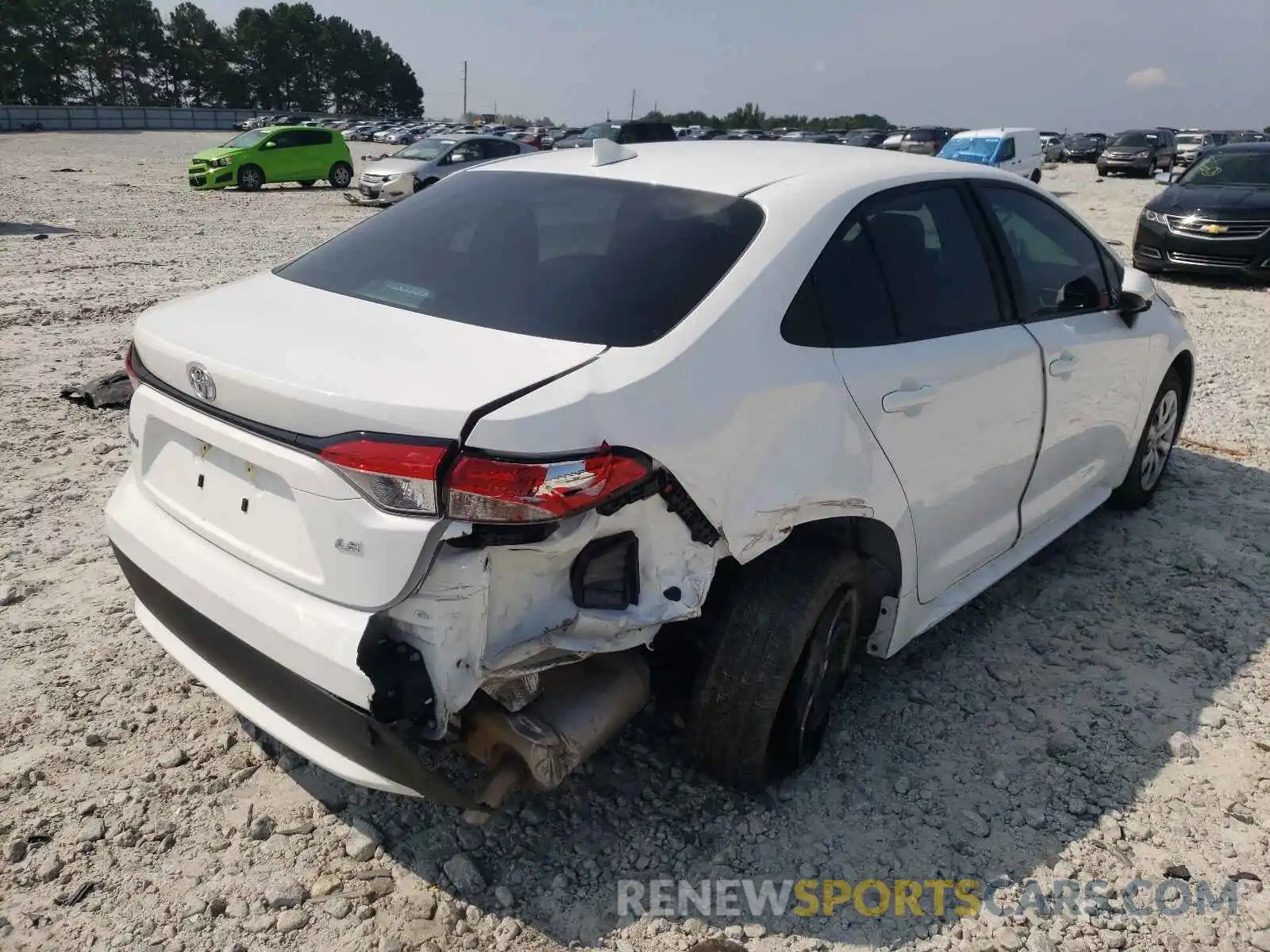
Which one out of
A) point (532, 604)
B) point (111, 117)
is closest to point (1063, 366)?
point (532, 604)

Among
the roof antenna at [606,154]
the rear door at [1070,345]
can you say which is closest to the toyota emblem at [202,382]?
the roof antenna at [606,154]

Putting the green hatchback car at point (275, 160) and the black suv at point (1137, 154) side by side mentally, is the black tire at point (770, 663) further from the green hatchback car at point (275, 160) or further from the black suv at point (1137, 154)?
the black suv at point (1137, 154)

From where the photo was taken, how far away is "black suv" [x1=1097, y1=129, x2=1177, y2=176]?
29.5 meters

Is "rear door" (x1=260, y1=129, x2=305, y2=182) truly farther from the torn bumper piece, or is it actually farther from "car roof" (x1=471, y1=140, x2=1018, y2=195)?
the torn bumper piece

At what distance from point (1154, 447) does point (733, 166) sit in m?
2.98

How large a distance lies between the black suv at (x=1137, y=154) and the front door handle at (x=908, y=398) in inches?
1257

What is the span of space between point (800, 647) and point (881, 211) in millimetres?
1339

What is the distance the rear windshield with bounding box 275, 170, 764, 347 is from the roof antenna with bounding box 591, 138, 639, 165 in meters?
0.15

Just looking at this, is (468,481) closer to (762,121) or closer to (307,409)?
(307,409)

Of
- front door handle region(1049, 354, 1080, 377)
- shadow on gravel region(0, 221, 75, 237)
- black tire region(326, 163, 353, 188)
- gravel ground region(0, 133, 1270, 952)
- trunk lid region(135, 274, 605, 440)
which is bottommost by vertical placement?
black tire region(326, 163, 353, 188)

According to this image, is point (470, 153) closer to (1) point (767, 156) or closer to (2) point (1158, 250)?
(2) point (1158, 250)

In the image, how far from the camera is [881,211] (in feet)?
9.42

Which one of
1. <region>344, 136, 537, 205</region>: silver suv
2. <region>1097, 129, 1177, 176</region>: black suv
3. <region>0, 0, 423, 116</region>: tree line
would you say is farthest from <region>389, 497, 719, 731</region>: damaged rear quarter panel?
<region>0, 0, 423, 116</region>: tree line

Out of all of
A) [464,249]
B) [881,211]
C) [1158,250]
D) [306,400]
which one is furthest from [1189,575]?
[1158,250]
